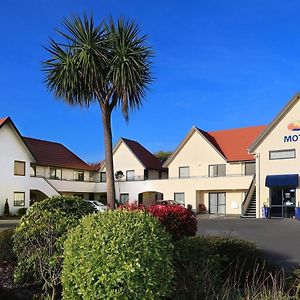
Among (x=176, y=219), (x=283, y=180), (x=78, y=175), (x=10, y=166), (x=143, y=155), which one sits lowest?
(x=176, y=219)

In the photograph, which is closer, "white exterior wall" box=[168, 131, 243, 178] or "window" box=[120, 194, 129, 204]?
"white exterior wall" box=[168, 131, 243, 178]

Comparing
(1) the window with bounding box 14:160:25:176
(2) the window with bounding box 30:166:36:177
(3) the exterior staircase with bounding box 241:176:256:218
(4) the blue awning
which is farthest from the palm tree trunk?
Answer: (2) the window with bounding box 30:166:36:177

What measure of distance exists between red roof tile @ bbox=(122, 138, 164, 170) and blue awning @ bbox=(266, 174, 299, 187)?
54.1ft

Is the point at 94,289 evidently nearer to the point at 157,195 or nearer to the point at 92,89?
the point at 92,89

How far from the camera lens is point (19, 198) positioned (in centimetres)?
3950

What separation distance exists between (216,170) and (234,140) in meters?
3.82

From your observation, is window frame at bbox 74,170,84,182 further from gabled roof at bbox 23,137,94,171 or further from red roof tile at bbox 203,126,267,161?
red roof tile at bbox 203,126,267,161

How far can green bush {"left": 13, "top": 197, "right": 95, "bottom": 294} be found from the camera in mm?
6395

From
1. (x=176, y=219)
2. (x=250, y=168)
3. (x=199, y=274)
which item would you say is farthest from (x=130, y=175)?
(x=199, y=274)

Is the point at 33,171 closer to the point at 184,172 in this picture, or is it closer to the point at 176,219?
the point at 184,172

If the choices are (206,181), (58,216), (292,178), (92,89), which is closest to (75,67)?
(92,89)

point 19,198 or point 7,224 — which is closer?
point 7,224

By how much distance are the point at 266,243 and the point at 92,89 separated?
9.42 m

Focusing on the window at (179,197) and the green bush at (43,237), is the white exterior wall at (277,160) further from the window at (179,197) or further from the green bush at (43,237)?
the green bush at (43,237)
